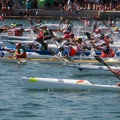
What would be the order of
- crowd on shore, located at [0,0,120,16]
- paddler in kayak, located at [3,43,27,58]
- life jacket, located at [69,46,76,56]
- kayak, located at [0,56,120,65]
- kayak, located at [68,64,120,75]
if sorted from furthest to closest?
1. crowd on shore, located at [0,0,120,16]
2. life jacket, located at [69,46,76,56]
3. paddler in kayak, located at [3,43,27,58]
4. kayak, located at [0,56,120,65]
5. kayak, located at [68,64,120,75]

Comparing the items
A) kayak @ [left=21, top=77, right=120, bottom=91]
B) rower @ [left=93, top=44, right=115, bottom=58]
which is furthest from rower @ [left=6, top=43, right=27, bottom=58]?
kayak @ [left=21, top=77, right=120, bottom=91]

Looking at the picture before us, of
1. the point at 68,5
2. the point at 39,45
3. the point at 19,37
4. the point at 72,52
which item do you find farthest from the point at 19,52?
the point at 68,5

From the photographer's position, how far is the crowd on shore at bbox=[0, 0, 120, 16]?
6825 cm

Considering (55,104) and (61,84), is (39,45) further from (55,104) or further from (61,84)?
(55,104)

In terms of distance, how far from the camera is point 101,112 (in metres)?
29.6

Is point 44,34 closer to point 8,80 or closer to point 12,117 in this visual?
point 8,80

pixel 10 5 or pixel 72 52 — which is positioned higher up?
pixel 72 52

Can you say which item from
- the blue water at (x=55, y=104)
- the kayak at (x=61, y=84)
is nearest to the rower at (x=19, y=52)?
the blue water at (x=55, y=104)

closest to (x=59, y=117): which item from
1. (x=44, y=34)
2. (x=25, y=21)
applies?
(x=44, y=34)

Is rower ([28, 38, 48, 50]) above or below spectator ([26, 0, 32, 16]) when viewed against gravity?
above

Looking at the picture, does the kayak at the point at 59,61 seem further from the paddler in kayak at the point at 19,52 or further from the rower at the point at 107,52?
the rower at the point at 107,52

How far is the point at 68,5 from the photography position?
68500 mm

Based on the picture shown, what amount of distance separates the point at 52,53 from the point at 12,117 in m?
15.0

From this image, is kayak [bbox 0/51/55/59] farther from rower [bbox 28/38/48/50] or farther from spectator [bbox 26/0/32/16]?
spectator [bbox 26/0/32/16]
